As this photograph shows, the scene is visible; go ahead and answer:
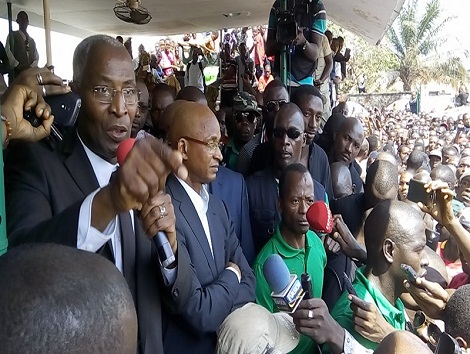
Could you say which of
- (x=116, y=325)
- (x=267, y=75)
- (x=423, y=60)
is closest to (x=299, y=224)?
(x=116, y=325)

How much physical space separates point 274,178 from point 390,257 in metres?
1.32

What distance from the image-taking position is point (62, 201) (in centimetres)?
181

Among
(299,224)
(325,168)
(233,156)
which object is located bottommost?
(233,156)

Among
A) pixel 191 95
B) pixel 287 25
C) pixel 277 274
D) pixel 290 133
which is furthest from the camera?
pixel 287 25

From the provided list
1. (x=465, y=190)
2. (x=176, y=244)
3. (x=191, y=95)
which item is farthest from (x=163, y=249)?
(x=465, y=190)

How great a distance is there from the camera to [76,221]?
59.4 inches

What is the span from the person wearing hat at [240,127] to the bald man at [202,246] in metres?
2.21

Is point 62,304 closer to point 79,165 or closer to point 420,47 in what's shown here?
point 79,165

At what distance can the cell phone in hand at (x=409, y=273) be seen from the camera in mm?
2535

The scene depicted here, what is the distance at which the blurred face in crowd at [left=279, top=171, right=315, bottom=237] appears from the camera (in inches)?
124

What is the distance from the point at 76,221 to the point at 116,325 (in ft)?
1.86

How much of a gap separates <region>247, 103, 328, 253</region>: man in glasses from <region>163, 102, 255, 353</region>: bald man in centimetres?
94

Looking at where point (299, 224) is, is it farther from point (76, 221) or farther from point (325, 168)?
point (76, 221)

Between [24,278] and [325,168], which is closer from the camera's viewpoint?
[24,278]
